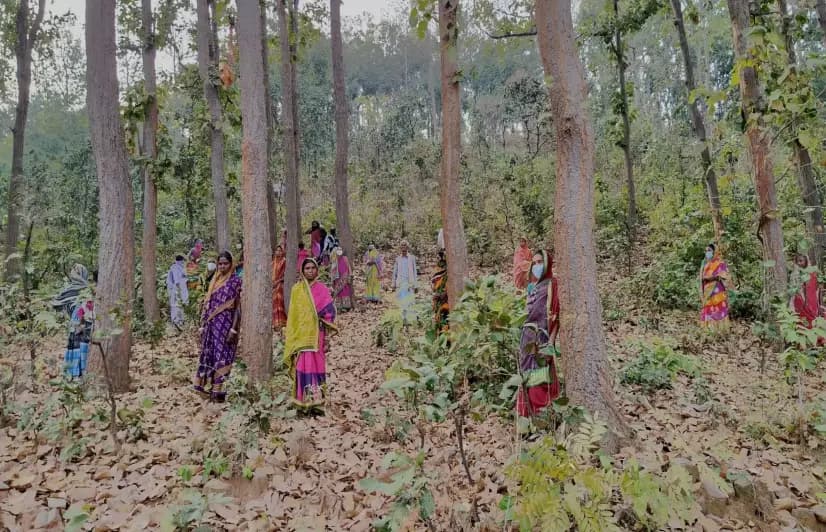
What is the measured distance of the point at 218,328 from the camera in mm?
5887

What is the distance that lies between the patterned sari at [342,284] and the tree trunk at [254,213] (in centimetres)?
631

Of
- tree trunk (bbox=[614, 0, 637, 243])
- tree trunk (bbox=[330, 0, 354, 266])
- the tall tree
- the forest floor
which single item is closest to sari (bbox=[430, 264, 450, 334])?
the forest floor

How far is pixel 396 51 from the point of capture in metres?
41.0

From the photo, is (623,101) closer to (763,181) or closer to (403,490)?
(763,181)

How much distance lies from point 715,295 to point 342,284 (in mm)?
7383

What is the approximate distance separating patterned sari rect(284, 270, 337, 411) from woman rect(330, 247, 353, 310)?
6314 millimetres

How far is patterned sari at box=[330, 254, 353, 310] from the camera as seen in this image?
11867mm

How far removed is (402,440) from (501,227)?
45.4 ft

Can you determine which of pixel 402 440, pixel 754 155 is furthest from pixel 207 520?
pixel 754 155

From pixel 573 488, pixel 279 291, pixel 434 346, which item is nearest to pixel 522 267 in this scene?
pixel 279 291

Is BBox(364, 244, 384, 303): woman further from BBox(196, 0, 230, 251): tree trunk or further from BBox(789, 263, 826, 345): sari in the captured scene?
BBox(789, 263, 826, 345): sari

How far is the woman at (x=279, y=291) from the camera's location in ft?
33.8

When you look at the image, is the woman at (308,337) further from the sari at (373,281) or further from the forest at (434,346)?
the sari at (373,281)

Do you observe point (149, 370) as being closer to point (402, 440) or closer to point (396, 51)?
point (402, 440)
